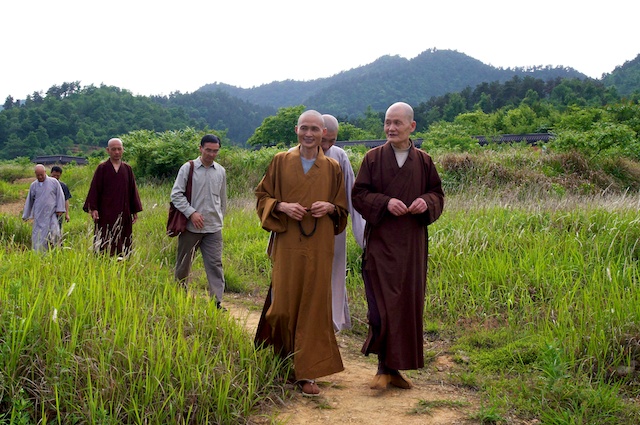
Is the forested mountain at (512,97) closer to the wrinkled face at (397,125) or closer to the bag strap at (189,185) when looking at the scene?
the bag strap at (189,185)

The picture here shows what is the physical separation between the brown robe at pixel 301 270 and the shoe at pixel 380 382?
31cm

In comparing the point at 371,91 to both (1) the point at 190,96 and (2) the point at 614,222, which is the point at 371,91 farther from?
(2) the point at 614,222

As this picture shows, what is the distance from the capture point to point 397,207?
427cm

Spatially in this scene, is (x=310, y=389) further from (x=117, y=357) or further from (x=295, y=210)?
(x=117, y=357)

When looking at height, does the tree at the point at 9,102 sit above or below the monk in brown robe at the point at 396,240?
above

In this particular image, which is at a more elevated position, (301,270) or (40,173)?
(40,173)

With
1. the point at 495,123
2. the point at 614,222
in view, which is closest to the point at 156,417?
the point at 614,222

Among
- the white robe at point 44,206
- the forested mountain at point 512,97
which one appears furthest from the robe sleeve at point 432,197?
the forested mountain at point 512,97

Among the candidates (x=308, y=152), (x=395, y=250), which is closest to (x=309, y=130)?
(x=308, y=152)

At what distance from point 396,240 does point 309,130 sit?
1.00 metres

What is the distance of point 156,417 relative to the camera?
320 centimetres

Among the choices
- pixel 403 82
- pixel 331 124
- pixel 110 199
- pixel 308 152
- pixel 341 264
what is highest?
pixel 403 82

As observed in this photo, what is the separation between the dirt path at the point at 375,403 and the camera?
3.84 meters

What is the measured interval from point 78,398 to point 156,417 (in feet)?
1.41
